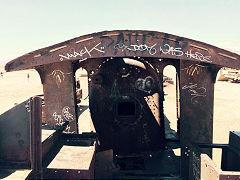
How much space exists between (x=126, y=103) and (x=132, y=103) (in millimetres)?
202

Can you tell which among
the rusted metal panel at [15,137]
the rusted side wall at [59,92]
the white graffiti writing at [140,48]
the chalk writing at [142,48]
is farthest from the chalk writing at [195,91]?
the rusted metal panel at [15,137]

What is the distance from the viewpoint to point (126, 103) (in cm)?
621

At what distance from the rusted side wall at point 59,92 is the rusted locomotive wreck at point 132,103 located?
1.0 inches

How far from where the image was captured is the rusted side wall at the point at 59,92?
19.8ft

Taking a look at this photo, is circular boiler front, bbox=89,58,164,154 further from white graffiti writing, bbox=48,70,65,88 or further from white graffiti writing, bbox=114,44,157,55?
white graffiti writing, bbox=114,44,157,55

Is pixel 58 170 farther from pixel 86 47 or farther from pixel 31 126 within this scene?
pixel 86 47

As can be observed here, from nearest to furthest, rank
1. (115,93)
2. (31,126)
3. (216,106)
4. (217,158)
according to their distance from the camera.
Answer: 1. (31,126)
2. (115,93)
3. (217,158)
4. (216,106)

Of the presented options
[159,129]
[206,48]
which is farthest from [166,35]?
[159,129]

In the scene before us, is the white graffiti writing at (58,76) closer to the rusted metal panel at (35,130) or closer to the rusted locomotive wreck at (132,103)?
the rusted locomotive wreck at (132,103)

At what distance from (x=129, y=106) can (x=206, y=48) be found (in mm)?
2545

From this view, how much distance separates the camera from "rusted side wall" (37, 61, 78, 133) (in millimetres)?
6047

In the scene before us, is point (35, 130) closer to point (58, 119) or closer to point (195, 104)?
point (58, 119)

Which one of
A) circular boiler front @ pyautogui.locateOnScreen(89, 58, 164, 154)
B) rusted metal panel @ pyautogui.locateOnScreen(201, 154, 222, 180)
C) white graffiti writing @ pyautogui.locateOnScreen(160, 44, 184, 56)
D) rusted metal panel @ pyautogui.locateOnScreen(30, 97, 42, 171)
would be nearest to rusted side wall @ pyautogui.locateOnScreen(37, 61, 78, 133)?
circular boiler front @ pyautogui.locateOnScreen(89, 58, 164, 154)

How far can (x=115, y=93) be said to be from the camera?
6055 mm
